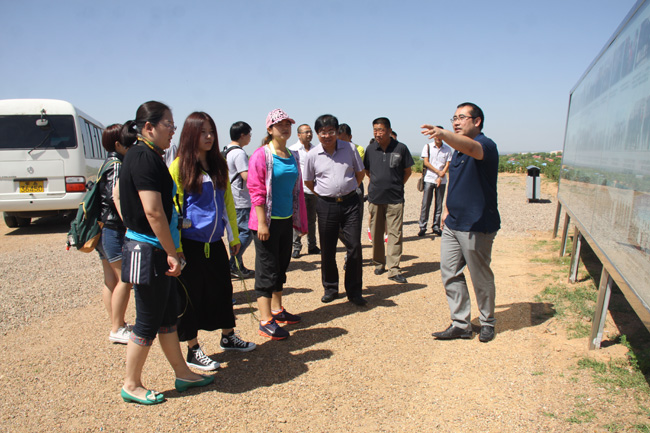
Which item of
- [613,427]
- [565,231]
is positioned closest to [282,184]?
[613,427]

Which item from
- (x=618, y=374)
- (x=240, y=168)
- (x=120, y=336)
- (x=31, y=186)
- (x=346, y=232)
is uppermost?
(x=240, y=168)

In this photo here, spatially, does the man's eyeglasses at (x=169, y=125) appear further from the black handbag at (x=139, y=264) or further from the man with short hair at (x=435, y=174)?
the man with short hair at (x=435, y=174)

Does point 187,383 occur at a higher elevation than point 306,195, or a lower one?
lower

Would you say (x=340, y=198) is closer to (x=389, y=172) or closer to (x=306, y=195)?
(x=389, y=172)

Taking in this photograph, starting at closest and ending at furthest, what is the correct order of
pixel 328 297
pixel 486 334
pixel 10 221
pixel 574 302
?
pixel 486 334, pixel 574 302, pixel 328 297, pixel 10 221

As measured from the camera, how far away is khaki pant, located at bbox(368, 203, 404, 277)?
5.89 meters

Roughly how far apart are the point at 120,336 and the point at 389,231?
11.3 ft

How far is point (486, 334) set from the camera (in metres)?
3.95

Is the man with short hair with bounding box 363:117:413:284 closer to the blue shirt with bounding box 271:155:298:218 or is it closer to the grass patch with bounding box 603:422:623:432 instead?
the blue shirt with bounding box 271:155:298:218

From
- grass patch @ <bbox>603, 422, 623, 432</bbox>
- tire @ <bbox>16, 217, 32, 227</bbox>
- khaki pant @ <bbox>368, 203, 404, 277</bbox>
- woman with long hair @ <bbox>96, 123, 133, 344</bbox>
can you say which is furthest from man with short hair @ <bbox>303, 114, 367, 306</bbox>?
tire @ <bbox>16, 217, 32, 227</bbox>

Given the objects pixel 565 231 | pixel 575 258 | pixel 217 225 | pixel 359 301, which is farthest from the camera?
pixel 565 231

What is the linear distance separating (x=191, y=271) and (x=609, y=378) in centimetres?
317

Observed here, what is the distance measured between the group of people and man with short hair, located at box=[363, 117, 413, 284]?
97cm

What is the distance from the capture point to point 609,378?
320cm
